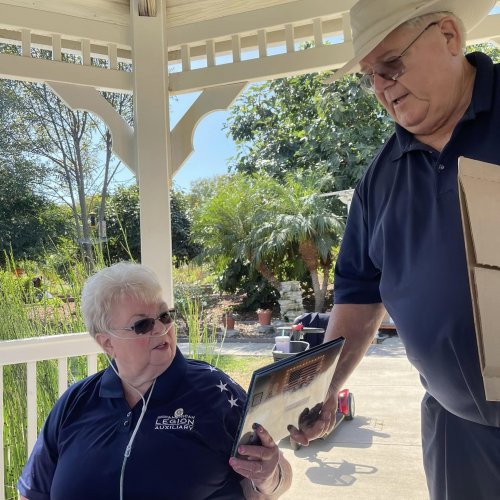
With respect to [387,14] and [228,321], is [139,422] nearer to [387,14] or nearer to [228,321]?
[387,14]

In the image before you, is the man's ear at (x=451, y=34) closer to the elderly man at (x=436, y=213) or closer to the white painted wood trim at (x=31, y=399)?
the elderly man at (x=436, y=213)

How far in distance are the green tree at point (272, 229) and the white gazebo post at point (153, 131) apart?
8.05 meters

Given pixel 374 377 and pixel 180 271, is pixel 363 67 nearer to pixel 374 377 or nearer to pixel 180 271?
pixel 374 377

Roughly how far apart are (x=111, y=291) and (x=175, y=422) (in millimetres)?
391

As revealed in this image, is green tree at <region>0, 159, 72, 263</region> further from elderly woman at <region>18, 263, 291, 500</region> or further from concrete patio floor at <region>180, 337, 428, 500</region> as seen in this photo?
elderly woman at <region>18, 263, 291, 500</region>

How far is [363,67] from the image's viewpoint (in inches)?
46.4

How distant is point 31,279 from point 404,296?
7.80 feet

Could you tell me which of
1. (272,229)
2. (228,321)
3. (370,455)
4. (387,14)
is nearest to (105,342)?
(387,14)

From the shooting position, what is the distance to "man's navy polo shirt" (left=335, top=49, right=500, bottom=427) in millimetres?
1017

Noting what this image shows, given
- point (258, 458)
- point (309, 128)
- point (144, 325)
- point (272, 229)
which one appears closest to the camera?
point (258, 458)

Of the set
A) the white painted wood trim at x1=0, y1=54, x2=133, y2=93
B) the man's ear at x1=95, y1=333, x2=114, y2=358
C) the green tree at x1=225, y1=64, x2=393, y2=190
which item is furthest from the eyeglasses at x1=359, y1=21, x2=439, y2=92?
→ the green tree at x1=225, y1=64, x2=393, y2=190

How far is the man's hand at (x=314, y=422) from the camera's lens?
1111mm

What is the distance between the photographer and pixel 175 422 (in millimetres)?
1355

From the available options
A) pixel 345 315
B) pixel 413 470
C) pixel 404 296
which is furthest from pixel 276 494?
pixel 413 470
